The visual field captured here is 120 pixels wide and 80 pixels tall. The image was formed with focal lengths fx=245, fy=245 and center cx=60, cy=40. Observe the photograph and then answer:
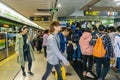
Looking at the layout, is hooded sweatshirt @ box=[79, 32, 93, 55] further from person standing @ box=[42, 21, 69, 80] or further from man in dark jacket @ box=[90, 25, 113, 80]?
person standing @ box=[42, 21, 69, 80]

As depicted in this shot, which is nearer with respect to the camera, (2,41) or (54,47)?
(54,47)

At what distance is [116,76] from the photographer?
730 centimetres

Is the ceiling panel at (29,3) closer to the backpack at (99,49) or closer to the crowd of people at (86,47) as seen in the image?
the crowd of people at (86,47)

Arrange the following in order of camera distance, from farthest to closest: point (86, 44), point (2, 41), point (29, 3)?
point (29, 3) → point (2, 41) → point (86, 44)

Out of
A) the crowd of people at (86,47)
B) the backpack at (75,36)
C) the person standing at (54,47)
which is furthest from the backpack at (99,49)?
the backpack at (75,36)

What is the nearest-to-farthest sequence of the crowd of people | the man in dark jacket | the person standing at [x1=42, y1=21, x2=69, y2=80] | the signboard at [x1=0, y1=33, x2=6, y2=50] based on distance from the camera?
the person standing at [x1=42, y1=21, x2=69, y2=80] < the crowd of people < the man in dark jacket < the signboard at [x1=0, y1=33, x2=6, y2=50]

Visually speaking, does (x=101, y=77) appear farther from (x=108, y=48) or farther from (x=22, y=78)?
(x=22, y=78)

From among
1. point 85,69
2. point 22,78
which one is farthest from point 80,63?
point 22,78

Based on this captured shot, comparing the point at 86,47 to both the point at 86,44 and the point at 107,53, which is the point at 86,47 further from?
the point at 107,53

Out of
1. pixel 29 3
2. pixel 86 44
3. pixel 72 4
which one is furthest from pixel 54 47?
pixel 72 4

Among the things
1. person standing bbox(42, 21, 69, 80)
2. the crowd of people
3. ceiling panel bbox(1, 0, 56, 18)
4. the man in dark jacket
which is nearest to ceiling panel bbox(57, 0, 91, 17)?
ceiling panel bbox(1, 0, 56, 18)

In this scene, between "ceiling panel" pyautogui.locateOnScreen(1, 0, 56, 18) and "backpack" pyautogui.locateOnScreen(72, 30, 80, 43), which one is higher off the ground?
"ceiling panel" pyautogui.locateOnScreen(1, 0, 56, 18)

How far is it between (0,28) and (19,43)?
4265 millimetres

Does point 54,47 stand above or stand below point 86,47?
above
